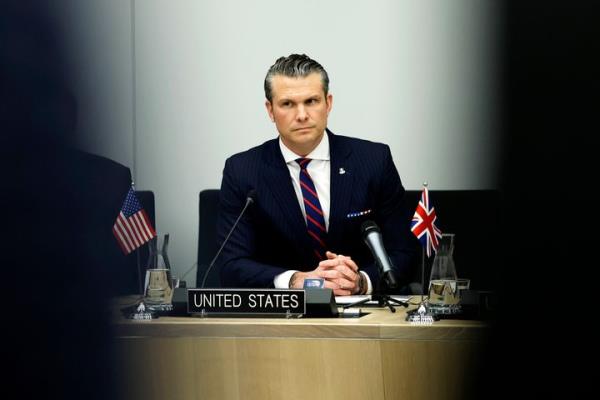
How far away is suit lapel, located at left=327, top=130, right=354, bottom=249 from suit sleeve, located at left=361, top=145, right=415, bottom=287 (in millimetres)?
100

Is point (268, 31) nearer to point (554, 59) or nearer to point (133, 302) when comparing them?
point (133, 302)

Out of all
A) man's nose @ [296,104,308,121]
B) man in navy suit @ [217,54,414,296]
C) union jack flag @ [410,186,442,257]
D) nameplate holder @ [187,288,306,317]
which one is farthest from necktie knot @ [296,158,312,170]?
nameplate holder @ [187,288,306,317]

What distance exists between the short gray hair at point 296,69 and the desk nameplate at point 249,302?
104cm

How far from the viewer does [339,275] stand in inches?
89.8

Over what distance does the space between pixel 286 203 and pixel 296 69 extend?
1.28 feet

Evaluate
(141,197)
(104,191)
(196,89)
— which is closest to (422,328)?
(104,191)

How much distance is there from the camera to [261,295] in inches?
67.3

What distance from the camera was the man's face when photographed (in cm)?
260

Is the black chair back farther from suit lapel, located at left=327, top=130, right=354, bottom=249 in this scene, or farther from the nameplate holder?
the nameplate holder

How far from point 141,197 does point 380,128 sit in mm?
1063

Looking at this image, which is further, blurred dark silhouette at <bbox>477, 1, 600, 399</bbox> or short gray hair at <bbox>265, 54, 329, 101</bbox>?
short gray hair at <bbox>265, 54, 329, 101</bbox>

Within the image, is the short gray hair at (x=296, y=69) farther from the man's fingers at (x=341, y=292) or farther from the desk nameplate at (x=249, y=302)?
the desk nameplate at (x=249, y=302)

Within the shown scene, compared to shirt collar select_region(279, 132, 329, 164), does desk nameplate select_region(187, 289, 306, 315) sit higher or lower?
lower

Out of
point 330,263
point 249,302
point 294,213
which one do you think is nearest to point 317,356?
point 249,302
